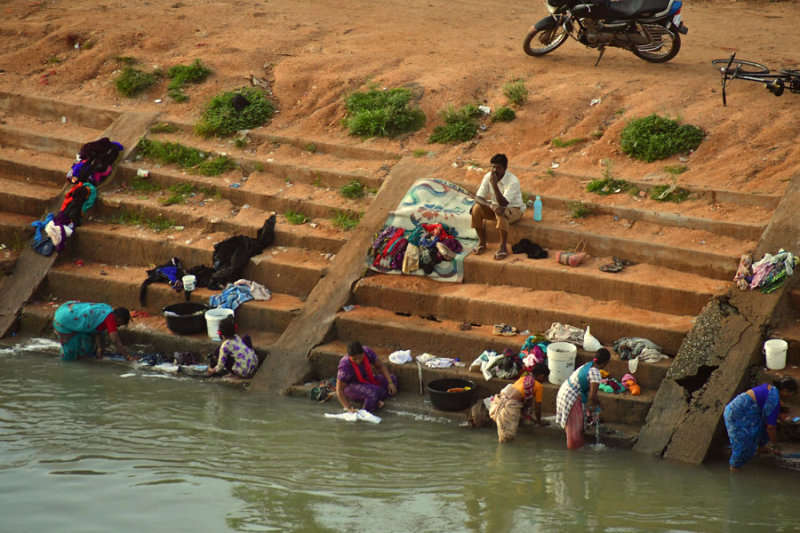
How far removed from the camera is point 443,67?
14562mm

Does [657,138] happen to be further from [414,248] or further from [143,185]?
[143,185]

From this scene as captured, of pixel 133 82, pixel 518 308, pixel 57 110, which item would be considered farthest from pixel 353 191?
pixel 57 110

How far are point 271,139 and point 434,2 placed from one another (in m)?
5.83

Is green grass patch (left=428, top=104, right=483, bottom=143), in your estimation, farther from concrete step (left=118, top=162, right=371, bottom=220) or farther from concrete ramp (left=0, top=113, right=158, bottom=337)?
concrete ramp (left=0, top=113, right=158, bottom=337)

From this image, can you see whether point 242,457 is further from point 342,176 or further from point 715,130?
point 715,130

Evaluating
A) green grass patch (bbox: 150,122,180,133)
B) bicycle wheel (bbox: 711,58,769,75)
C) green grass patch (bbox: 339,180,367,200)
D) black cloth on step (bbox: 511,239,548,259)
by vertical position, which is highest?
bicycle wheel (bbox: 711,58,769,75)

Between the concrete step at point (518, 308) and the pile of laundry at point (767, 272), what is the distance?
→ 70 centimetres

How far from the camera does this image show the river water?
7.59m

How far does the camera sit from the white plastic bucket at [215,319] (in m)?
11.0

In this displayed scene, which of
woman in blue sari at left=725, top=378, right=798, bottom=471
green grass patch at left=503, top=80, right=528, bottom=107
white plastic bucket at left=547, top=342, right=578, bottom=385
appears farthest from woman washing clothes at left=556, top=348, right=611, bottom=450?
green grass patch at left=503, top=80, right=528, bottom=107

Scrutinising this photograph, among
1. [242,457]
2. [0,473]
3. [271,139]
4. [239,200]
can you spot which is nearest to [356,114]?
[271,139]

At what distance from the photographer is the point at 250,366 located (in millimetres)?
10594

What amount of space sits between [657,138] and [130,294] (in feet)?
23.6

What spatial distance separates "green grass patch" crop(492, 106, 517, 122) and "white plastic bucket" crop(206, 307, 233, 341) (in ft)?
16.0
